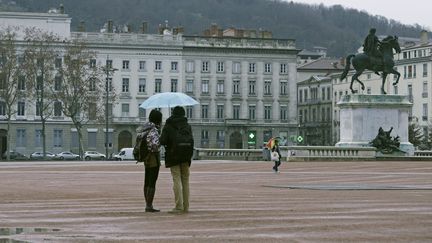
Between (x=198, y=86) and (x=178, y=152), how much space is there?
113646 mm

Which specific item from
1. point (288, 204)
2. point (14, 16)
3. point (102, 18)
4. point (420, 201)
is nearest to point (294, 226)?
point (288, 204)

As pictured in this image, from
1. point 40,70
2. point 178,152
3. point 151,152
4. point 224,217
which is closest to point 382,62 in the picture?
point 151,152

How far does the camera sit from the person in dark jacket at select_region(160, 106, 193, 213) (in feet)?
A: 56.2

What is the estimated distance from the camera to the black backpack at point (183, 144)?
17125 mm

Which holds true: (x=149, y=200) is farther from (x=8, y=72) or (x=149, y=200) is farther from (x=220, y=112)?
(x=220, y=112)

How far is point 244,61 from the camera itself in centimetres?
13212

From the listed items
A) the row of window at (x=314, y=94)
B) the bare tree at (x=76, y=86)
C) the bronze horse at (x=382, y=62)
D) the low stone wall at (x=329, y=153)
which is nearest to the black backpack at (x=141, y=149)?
the low stone wall at (x=329, y=153)

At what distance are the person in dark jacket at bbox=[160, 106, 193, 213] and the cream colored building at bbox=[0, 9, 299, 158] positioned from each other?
351ft

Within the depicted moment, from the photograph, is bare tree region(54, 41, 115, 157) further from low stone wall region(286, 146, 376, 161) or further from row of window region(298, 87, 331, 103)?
row of window region(298, 87, 331, 103)

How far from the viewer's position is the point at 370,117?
62.2m

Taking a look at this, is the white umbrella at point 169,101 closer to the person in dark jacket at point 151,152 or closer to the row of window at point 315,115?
the person in dark jacket at point 151,152

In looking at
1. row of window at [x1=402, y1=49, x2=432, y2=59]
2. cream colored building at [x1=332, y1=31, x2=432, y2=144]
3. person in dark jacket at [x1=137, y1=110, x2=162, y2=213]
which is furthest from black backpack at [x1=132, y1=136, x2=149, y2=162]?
row of window at [x1=402, y1=49, x2=432, y2=59]

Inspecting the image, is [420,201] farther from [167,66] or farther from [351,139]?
[167,66]

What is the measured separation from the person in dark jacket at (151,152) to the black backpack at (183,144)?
0.58m
